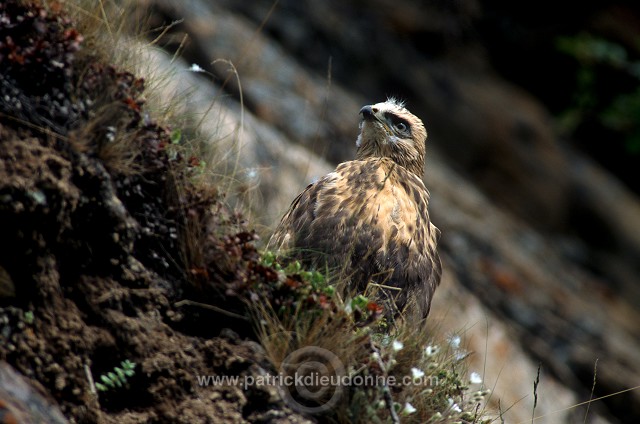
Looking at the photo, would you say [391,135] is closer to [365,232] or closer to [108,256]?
[365,232]

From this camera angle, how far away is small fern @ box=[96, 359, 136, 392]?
3758 millimetres

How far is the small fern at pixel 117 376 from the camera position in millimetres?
3758

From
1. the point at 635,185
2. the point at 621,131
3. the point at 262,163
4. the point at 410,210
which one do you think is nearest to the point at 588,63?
the point at 621,131

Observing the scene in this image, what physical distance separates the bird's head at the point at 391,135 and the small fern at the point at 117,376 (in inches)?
127

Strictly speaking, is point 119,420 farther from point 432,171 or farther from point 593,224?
point 593,224

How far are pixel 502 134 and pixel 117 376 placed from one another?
32.0ft

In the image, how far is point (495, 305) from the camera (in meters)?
10.3

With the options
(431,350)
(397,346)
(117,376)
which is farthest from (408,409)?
(117,376)

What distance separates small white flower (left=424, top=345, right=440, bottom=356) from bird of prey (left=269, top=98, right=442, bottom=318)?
0.47 m

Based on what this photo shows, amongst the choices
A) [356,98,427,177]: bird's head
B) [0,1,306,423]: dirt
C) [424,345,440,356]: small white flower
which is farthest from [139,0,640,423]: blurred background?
[424,345,440,356]: small white flower

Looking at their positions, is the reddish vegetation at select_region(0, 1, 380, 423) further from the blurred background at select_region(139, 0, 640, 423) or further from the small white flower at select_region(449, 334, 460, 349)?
the blurred background at select_region(139, 0, 640, 423)

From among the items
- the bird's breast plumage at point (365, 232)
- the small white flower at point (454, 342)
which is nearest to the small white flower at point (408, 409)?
the small white flower at point (454, 342)

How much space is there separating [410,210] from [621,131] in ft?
28.2

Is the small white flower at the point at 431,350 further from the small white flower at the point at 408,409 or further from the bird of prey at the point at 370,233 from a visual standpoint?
the bird of prey at the point at 370,233
